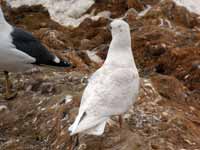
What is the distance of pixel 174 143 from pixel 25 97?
8.36 feet

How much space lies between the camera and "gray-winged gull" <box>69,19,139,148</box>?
652cm

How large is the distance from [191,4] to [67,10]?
102 inches

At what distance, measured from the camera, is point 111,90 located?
6.98 metres

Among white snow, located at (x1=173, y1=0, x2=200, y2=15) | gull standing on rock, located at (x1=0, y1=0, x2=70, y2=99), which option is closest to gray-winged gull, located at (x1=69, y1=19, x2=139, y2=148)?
gull standing on rock, located at (x1=0, y1=0, x2=70, y2=99)

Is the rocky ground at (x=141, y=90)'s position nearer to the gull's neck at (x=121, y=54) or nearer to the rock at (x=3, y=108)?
the rock at (x=3, y=108)

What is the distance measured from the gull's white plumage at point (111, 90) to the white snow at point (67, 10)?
15.7 ft

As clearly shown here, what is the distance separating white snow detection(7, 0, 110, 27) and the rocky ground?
0.46 feet

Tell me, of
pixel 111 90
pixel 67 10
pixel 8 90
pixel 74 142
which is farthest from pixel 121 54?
pixel 67 10

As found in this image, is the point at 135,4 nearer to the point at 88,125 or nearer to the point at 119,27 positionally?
the point at 119,27

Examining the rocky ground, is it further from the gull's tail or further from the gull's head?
the gull's head

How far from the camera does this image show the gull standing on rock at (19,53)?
8.77 meters

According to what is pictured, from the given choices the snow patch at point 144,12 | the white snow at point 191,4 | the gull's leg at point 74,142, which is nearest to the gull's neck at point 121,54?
the gull's leg at point 74,142

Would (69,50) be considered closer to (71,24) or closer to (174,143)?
(71,24)

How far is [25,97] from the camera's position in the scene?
8.87 meters
